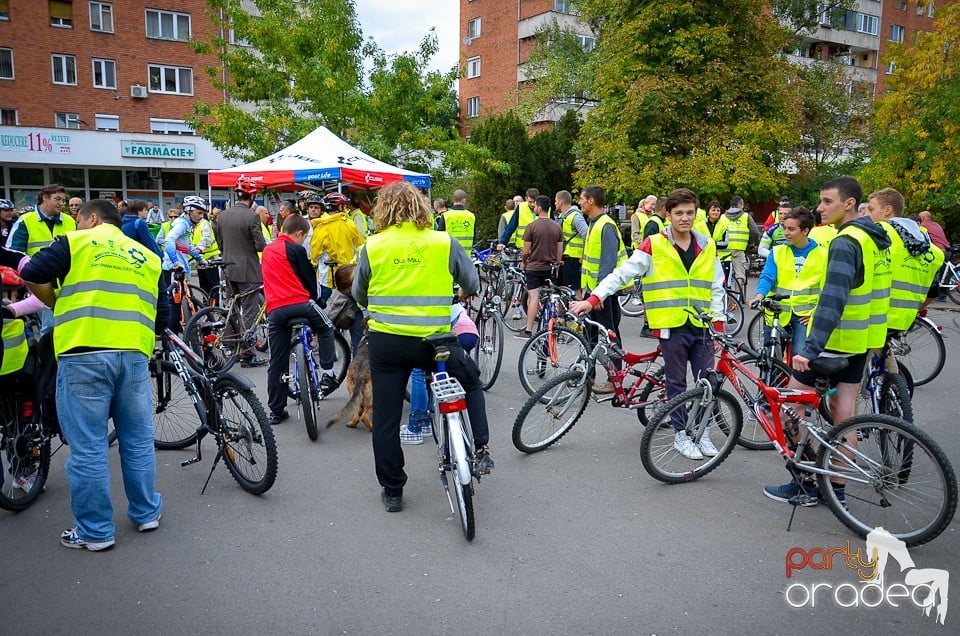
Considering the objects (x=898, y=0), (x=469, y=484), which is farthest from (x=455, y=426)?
(x=898, y=0)

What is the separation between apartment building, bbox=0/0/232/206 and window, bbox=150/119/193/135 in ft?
0.15

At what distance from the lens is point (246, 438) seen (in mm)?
5027

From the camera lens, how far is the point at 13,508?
15.4 feet

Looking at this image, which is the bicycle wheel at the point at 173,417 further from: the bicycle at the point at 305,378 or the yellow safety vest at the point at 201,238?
the yellow safety vest at the point at 201,238

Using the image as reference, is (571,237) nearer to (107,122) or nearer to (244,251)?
(244,251)

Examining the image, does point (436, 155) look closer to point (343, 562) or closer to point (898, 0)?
point (343, 562)

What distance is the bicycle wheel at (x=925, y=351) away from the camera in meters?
8.10

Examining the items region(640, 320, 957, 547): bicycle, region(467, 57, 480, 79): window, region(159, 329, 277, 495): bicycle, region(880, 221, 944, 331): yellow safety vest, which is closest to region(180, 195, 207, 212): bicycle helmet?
region(159, 329, 277, 495): bicycle

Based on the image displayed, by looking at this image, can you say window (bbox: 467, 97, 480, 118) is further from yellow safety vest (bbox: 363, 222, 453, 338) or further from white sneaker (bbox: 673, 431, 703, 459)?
yellow safety vest (bbox: 363, 222, 453, 338)

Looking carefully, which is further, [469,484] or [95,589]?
[469,484]

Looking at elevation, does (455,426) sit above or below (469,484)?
above

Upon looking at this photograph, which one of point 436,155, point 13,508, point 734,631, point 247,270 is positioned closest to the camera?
point 734,631

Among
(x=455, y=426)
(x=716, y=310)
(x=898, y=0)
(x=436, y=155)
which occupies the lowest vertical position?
(x=455, y=426)

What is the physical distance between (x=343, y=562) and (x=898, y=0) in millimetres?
58359
